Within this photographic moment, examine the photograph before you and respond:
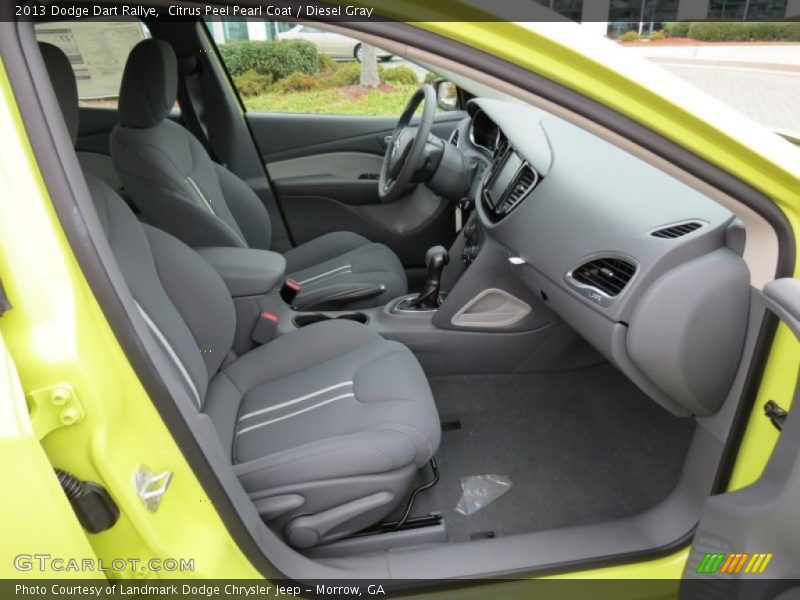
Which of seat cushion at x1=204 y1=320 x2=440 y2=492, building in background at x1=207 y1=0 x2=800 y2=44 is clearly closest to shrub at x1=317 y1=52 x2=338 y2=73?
building in background at x1=207 y1=0 x2=800 y2=44

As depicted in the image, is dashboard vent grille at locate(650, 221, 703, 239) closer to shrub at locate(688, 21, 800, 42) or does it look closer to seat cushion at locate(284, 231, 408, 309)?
seat cushion at locate(284, 231, 408, 309)

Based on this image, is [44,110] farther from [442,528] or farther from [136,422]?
[442,528]

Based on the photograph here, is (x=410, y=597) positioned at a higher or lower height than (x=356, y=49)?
lower

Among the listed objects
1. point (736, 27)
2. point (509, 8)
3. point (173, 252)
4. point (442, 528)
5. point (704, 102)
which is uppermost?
point (509, 8)

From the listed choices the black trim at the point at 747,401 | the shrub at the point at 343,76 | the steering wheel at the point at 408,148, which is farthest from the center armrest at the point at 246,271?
the shrub at the point at 343,76

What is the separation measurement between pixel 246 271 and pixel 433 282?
633 mm

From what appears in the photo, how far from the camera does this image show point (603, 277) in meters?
1.26

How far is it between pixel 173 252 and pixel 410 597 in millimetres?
932

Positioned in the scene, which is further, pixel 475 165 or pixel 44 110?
pixel 475 165

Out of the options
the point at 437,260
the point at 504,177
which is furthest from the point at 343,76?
the point at 504,177

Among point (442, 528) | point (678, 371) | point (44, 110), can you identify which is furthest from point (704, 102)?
point (442, 528)

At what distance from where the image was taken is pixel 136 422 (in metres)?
0.82

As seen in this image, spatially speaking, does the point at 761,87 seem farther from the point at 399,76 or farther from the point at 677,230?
the point at 677,230

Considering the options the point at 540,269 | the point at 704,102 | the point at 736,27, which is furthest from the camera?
the point at 736,27
